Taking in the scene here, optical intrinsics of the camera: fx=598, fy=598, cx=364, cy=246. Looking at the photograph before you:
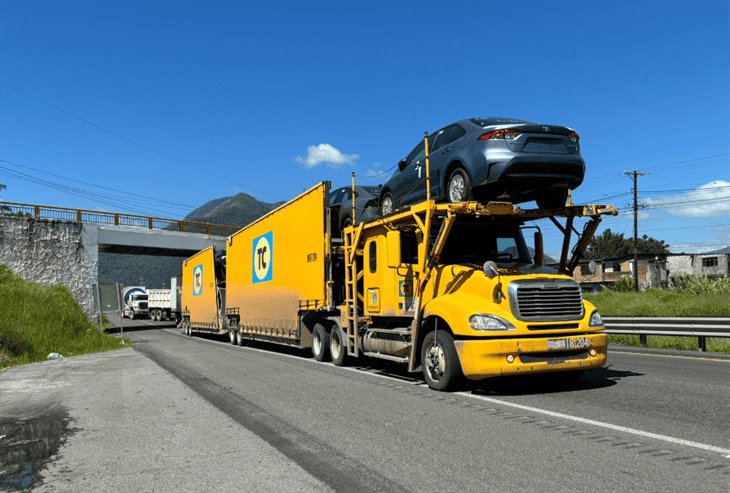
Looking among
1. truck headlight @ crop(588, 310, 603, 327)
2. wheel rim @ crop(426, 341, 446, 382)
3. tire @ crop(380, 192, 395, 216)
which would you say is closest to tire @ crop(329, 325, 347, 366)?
tire @ crop(380, 192, 395, 216)

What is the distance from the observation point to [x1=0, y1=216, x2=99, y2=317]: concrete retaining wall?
3066 cm

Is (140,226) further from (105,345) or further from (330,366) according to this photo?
(330,366)

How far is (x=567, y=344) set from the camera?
783cm

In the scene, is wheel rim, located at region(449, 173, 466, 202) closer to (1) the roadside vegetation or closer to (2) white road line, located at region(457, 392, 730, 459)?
(2) white road line, located at region(457, 392, 730, 459)

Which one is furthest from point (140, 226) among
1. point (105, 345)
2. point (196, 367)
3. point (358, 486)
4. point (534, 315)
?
point (358, 486)

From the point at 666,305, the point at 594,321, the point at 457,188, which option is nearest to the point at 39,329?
the point at 457,188

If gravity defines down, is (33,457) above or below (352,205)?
below

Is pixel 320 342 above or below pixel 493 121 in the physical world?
below

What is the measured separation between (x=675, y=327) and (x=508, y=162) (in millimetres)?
8288

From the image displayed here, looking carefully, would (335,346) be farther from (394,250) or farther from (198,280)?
(198,280)

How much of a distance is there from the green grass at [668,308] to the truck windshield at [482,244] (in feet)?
24.4

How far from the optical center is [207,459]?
5066 millimetres

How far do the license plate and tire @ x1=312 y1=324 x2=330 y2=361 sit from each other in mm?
6205

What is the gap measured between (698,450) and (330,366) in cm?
813
